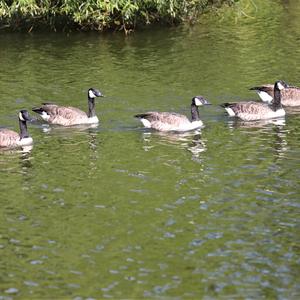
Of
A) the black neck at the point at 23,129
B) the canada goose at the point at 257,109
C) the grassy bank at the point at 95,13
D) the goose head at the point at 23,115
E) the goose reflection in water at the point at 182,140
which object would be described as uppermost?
the grassy bank at the point at 95,13

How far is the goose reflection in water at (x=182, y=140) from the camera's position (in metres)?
23.8

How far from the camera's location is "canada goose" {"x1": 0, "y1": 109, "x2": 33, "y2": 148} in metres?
24.1

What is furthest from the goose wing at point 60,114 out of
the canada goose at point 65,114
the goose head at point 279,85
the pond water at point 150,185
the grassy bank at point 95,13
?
the grassy bank at point 95,13

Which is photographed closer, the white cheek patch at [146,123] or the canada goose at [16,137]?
the canada goose at [16,137]

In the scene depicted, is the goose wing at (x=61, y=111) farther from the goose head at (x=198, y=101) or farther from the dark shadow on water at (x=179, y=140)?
the goose head at (x=198, y=101)

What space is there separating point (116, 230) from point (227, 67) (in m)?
16.3

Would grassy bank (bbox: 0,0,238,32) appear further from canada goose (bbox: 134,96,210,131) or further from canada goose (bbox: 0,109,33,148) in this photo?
canada goose (bbox: 0,109,33,148)

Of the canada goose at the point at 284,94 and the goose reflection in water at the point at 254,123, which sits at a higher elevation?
the canada goose at the point at 284,94

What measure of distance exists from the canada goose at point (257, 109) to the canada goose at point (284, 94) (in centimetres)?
62

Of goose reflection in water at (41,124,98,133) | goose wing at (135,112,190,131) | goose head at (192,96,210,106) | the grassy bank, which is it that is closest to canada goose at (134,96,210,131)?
goose wing at (135,112,190,131)

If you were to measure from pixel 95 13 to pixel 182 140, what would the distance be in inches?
601

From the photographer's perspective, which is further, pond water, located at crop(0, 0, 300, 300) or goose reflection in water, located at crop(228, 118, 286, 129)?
goose reflection in water, located at crop(228, 118, 286, 129)

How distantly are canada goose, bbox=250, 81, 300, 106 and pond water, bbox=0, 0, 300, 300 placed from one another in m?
0.85

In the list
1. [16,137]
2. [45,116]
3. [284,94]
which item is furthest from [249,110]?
[16,137]
